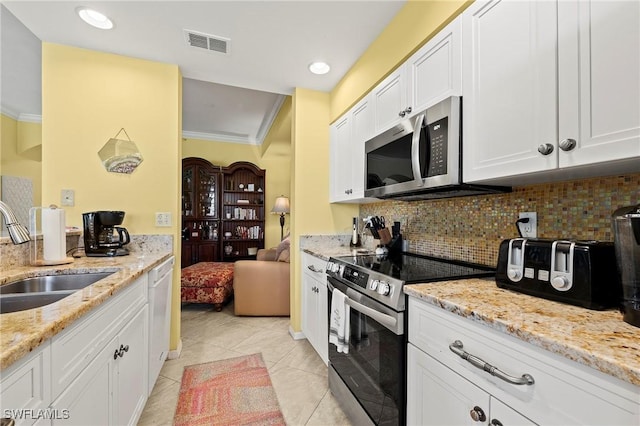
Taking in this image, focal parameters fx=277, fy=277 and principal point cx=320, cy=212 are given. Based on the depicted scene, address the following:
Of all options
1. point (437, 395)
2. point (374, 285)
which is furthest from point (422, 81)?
point (437, 395)

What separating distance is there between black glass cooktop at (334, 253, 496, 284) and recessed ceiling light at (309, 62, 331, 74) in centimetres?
161

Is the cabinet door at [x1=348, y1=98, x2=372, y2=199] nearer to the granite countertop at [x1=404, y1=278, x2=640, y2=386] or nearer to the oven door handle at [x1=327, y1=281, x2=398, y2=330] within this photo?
the oven door handle at [x1=327, y1=281, x2=398, y2=330]

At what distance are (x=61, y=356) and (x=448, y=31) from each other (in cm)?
195

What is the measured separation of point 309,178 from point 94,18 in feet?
6.15

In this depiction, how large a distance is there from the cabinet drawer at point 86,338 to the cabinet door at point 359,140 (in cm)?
161

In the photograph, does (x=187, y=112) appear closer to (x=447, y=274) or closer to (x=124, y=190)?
(x=124, y=190)

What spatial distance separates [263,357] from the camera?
7.52 feet

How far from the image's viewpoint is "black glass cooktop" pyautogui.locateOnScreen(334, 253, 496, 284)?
1.24m

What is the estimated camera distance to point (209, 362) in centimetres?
221

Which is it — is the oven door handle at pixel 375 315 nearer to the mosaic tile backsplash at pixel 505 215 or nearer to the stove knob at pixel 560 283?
the stove knob at pixel 560 283

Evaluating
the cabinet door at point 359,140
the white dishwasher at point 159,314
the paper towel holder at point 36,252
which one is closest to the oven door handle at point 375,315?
the cabinet door at point 359,140

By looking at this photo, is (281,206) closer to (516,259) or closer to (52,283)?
(52,283)

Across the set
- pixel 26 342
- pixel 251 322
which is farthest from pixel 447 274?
pixel 251 322

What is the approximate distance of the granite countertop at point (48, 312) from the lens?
2.01 feet
